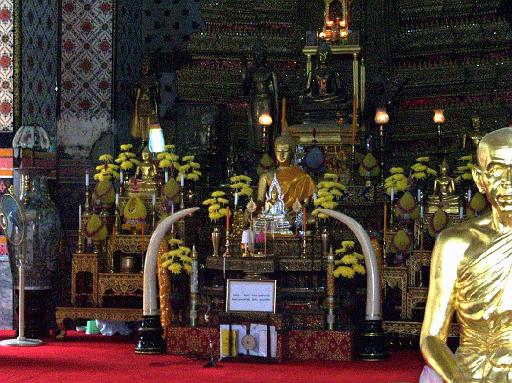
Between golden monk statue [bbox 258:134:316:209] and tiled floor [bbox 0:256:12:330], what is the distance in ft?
7.61

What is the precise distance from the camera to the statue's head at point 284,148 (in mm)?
10438

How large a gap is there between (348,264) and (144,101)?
441 cm

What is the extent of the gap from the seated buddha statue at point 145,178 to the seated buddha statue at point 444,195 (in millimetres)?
2615

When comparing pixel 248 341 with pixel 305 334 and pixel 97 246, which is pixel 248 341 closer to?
pixel 305 334

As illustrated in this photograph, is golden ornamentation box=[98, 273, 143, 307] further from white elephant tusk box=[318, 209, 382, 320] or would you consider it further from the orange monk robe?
white elephant tusk box=[318, 209, 382, 320]

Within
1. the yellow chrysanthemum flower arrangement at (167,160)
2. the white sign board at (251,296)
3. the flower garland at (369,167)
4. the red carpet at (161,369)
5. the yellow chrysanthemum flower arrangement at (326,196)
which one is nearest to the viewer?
the red carpet at (161,369)

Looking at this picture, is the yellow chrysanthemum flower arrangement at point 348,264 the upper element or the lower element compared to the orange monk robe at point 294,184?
lower

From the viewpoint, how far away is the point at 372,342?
837 centimetres

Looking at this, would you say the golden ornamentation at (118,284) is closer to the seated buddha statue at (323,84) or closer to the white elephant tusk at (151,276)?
the white elephant tusk at (151,276)

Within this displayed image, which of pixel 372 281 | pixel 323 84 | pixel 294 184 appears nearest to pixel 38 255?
pixel 294 184

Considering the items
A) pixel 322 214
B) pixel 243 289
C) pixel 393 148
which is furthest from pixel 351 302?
pixel 393 148

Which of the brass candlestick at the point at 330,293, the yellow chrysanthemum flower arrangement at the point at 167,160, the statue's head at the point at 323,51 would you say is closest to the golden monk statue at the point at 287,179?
the yellow chrysanthemum flower arrangement at the point at 167,160

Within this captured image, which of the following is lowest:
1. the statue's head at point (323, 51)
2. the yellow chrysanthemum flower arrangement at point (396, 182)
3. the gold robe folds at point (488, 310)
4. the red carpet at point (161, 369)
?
the red carpet at point (161, 369)

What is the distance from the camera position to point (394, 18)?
1418 centimetres
